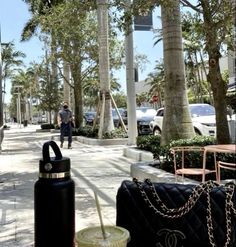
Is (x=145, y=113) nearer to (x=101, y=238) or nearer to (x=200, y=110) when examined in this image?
(x=200, y=110)

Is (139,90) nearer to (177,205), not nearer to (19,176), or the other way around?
(19,176)

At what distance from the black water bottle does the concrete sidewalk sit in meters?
1.71

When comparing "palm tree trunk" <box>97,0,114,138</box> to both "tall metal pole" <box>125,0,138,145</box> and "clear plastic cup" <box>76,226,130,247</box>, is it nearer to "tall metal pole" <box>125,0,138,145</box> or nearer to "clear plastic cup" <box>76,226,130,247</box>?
"tall metal pole" <box>125,0,138,145</box>

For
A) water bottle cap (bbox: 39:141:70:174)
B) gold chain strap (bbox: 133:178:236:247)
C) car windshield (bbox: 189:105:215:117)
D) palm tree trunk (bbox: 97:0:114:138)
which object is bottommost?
gold chain strap (bbox: 133:178:236:247)

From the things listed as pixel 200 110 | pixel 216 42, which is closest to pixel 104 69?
pixel 200 110

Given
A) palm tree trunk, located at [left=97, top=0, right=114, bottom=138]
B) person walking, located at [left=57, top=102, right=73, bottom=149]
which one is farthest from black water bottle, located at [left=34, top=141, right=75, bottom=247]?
palm tree trunk, located at [left=97, top=0, right=114, bottom=138]

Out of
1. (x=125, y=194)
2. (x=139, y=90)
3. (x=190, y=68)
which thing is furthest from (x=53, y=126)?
(x=139, y=90)

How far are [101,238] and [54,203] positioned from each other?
→ 0.40m

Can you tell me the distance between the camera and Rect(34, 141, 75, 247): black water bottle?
282 cm

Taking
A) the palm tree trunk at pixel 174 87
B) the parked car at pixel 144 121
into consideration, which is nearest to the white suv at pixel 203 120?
the parked car at pixel 144 121

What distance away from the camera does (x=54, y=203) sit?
281 cm

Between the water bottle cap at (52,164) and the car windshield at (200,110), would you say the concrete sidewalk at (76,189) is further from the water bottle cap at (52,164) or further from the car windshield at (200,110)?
the car windshield at (200,110)

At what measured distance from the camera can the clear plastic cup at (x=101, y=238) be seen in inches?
98.7

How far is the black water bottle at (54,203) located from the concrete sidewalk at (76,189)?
1709mm
